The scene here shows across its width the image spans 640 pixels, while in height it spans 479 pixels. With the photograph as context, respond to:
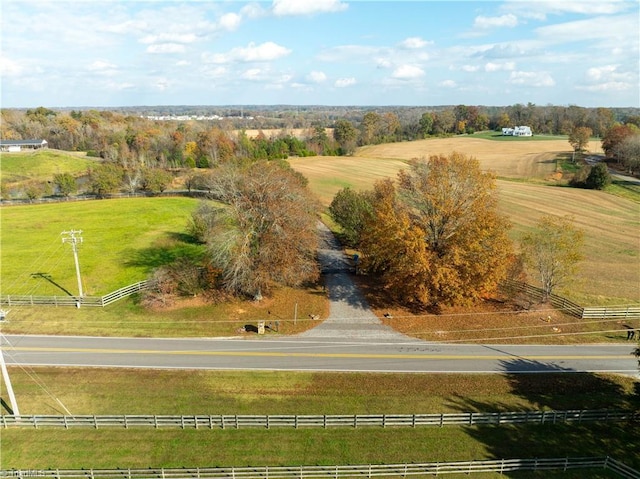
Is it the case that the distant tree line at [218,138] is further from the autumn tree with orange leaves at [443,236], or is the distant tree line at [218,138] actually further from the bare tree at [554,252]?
the bare tree at [554,252]

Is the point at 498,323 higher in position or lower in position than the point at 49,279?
lower

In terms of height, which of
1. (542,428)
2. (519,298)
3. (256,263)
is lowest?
(542,428)

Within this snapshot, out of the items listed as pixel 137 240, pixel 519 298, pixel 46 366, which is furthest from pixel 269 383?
pixel 137 240

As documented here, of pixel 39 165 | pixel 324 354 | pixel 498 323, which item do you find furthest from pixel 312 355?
pixel 39 165

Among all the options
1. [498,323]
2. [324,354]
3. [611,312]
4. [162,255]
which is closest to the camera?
[324,354]

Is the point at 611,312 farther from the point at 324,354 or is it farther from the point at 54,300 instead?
the point at 54,300

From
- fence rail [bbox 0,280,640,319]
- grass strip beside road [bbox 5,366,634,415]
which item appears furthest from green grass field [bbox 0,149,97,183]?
grass strip beside road [bbox 5,366,634,415]

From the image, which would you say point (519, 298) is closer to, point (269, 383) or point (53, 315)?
point (269, 383)
